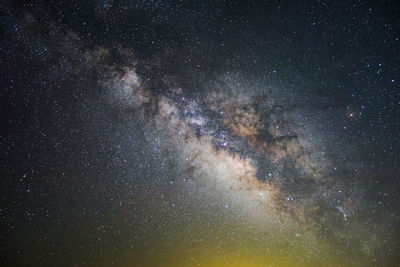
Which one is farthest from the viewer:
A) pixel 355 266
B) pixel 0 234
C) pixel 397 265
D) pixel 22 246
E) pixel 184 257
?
pixel 184 257

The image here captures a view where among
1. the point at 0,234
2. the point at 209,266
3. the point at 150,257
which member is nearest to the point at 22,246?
the point at 0,234

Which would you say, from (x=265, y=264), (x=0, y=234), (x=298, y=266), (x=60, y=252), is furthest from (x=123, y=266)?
(x=298, y=266)

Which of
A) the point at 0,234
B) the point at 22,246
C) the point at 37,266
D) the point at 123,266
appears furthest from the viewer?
the point at 123,266

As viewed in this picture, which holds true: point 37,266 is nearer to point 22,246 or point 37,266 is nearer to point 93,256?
point 22,246

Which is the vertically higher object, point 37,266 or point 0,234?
point 0,234

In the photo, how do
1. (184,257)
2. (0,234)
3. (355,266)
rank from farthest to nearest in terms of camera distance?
(184,257) → (0,234) → (355,266)

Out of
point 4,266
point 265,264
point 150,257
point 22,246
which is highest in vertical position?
point 265,264

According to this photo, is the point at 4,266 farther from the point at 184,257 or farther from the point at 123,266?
the point at 184,257

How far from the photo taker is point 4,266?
12016mm

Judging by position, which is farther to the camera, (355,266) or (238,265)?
(238,265)

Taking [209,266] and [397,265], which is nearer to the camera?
[397,265]

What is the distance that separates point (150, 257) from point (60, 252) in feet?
19.7

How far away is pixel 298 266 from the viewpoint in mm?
11898

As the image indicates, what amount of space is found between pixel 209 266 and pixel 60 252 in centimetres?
1012
